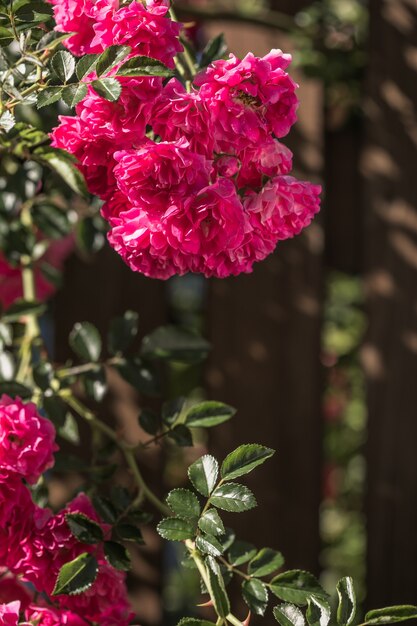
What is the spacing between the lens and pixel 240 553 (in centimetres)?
109

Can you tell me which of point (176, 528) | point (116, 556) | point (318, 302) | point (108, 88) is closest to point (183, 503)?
point (176, 528)

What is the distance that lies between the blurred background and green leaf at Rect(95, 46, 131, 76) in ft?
3.24

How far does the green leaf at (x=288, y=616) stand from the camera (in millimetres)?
864

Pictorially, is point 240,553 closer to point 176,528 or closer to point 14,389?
point 176,528

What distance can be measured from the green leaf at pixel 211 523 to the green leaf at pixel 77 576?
143mm

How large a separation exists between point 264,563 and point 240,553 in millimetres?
66

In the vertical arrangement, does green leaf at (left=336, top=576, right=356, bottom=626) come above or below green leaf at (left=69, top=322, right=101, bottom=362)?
above

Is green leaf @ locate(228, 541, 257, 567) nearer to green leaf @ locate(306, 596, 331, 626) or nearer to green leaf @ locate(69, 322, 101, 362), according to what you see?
green leaf @ locate(306, 596, 331, 626)

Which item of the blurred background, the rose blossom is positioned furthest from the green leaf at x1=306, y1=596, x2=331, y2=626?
the blurred background

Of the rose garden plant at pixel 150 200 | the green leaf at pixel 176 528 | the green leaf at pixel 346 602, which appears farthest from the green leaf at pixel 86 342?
the green leaf at pixel 346 602

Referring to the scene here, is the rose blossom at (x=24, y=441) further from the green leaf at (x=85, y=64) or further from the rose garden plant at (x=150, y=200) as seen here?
the green leaf at (x=85, y=64)

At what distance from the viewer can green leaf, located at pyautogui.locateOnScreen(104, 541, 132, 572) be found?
974 mm

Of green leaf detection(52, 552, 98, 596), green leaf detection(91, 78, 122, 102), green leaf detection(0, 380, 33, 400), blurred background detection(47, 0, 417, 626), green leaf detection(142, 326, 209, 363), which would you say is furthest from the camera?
blurred background detection(47, 0, 417, 626)

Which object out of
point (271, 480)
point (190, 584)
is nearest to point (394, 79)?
point (271, 480)
